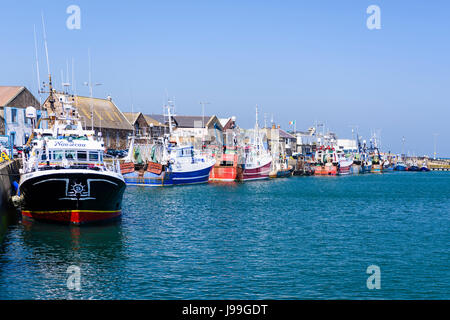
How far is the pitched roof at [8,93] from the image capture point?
235ft

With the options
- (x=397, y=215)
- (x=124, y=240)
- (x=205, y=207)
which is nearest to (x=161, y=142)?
(x=205, y=207)

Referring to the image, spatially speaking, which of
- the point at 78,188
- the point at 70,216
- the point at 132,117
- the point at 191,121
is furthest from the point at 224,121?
the point at 78,188

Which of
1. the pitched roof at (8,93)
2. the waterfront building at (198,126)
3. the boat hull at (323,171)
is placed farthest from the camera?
the waterfront building at (198,126)

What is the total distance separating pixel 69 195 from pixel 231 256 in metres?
10.7

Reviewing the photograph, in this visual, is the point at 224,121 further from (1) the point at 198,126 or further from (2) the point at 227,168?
(2) the point at 227,168

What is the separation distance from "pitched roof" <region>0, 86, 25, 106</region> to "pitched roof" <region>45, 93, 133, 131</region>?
639 inches

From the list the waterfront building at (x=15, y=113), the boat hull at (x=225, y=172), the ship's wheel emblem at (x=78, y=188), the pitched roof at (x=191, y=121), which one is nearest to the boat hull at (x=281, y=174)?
the boat hull at (x=225, y=172)

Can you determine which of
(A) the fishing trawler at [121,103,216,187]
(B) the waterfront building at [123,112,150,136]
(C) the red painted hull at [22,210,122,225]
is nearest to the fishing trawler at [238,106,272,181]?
(A) the fishing trawler at [121,103,216,187]

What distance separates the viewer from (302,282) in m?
20.9

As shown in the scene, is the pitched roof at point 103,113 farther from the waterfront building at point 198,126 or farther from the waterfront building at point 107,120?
the waterfront building at point 198,126

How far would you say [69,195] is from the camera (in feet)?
97.8

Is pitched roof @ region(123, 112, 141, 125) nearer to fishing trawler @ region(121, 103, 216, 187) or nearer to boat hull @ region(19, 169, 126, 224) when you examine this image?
fishing trawler @ region(121, 103, 216, 187)

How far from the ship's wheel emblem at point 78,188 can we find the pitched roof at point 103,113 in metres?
62.8
